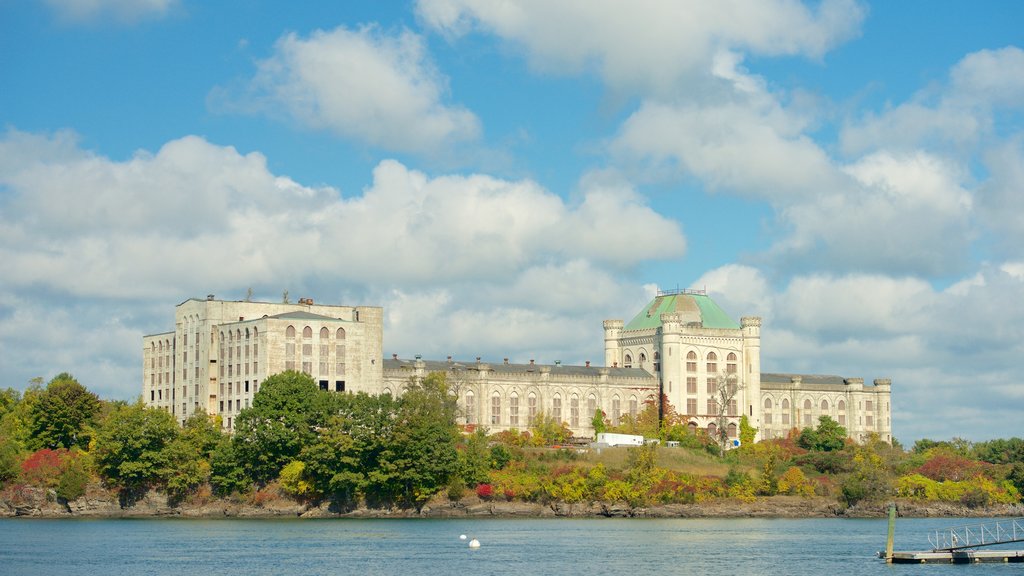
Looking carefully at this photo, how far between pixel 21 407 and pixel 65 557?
61899mm

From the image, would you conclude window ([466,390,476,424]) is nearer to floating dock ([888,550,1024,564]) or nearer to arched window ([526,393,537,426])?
arched window ([526,393,537,426])

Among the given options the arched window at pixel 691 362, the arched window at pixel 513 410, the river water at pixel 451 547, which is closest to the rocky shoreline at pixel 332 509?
the river water at pixel 451 547

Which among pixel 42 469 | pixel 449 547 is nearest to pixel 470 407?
pixel 42 469

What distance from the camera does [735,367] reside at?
160 metres

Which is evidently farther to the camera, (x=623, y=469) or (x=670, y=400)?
(x=670, y=400)

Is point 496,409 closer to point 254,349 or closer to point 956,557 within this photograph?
point 254,349

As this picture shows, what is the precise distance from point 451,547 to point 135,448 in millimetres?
38811

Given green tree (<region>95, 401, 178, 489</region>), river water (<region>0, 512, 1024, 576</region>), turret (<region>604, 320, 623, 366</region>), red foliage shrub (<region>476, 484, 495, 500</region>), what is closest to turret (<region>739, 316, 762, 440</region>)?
turret (<region>604, 320, 623, 366</region>)

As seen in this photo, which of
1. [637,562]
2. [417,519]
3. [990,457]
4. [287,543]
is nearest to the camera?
[637,562]

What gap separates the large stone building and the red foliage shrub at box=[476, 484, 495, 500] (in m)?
20.7

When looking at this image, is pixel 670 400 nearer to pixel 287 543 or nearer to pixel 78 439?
pixel 78 439

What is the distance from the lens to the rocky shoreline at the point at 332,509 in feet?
387

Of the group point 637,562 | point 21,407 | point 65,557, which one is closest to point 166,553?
point 65,557

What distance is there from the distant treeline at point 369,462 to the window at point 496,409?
11.2 metres
